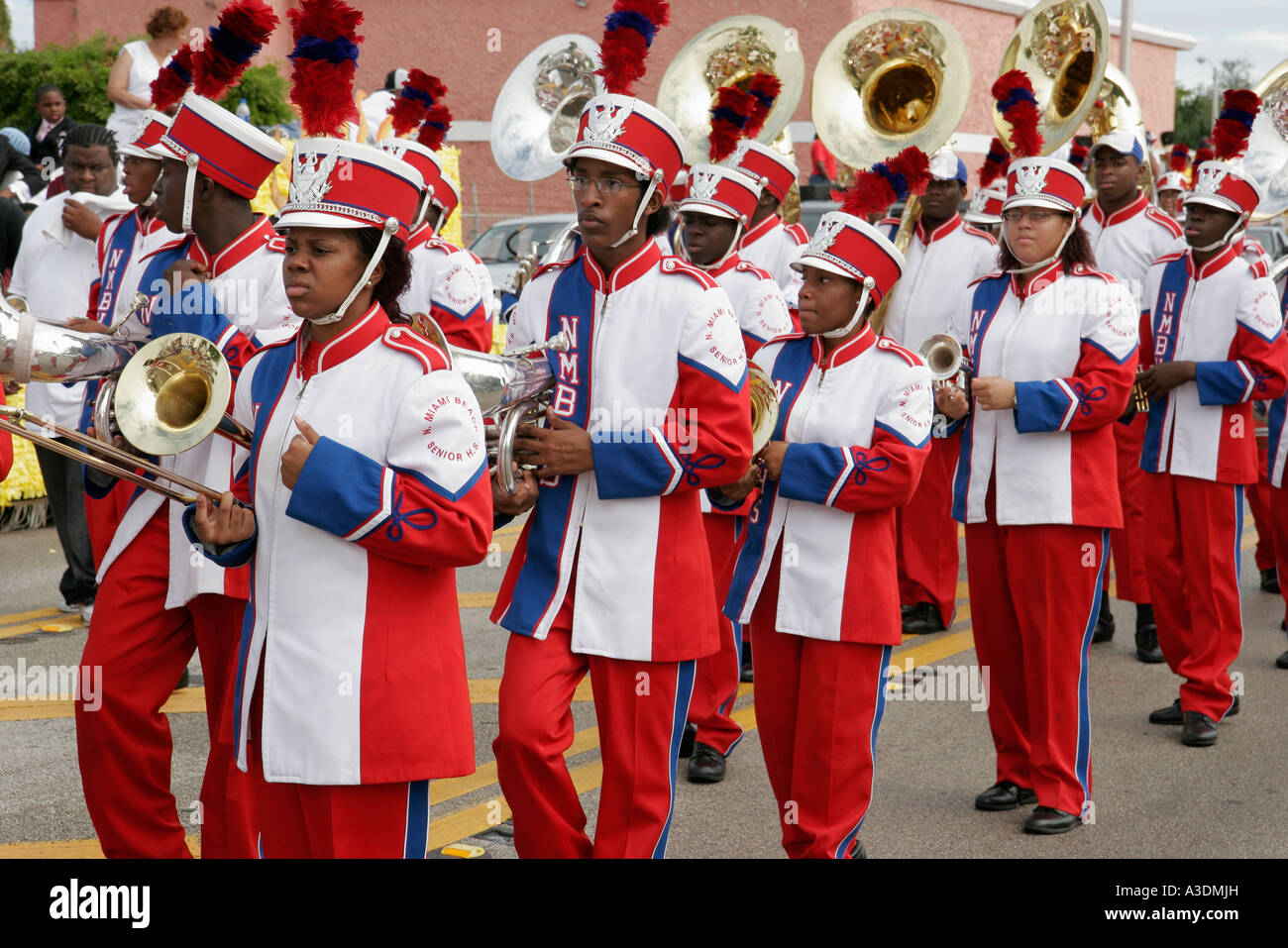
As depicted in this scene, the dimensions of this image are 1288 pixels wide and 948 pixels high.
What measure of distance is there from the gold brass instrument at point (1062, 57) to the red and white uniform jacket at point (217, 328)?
392 centimetres

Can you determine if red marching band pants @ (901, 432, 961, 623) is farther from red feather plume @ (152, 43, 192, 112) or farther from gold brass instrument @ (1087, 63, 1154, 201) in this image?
red feather plume @ (152, 43, 192, 112)

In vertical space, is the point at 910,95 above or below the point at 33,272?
above

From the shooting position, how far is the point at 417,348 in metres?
3.54

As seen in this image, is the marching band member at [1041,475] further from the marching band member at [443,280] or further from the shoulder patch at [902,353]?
the marching band member at [443,280]

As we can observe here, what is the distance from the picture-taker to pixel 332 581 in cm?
345

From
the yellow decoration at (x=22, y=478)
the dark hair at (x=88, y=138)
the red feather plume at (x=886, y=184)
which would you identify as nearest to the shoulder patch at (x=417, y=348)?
the red feather plume at (x=886, y=184)

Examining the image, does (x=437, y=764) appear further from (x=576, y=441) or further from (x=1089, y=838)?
(x=1089, y=838)

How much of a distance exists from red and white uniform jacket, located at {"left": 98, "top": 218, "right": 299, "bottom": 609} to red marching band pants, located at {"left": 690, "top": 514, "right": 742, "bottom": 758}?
2.02 m

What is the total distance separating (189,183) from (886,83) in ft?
14.7

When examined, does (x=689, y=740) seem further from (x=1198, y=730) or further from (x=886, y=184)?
(x=886, y=184)

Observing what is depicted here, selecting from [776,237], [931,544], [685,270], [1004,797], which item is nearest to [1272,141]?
[776,237]

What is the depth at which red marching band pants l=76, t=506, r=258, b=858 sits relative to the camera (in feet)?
14.4

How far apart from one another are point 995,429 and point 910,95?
2.78 metres
